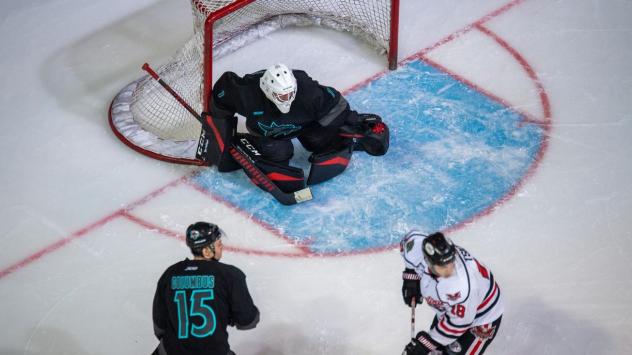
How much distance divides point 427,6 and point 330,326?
9.74 ft

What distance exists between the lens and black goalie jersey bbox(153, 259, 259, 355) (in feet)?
12.3

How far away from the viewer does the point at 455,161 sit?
5.46 metres

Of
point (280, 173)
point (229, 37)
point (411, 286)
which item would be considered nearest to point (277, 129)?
point (280, 173)

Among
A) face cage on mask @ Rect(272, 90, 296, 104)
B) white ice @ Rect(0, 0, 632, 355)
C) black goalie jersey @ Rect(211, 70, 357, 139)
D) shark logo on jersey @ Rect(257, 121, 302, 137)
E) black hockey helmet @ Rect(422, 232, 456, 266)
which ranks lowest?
white ice @ Rect(0, 0, 632, 355)

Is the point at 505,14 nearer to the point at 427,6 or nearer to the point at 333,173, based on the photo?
the point at 427,6

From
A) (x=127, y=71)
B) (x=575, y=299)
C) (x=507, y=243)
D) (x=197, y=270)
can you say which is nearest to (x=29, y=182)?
(x=127, y=71)

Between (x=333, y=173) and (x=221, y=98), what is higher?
(x=221, y=98)

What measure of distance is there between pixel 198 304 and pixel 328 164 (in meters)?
1.74

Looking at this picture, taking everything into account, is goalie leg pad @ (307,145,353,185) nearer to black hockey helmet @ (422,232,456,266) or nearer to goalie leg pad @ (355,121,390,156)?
goalie leg pad @ (355,121,390,156)

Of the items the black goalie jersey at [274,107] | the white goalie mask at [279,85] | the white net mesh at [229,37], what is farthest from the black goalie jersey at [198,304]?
the white net mesh at [229,37]

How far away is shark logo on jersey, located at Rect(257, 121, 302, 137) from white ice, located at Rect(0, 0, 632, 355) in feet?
1.58

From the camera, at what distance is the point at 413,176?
17.7 feet

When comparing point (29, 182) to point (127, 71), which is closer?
point (29, 182)

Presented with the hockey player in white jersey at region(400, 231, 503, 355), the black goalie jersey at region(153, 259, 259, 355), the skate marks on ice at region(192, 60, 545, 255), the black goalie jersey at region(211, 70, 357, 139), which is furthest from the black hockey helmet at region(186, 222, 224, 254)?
the black goalie jersey at region(211, 70, 357, 139)
